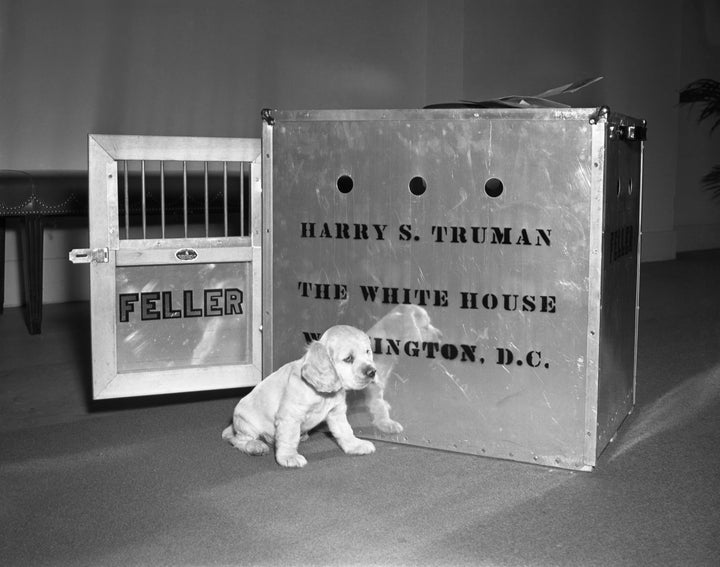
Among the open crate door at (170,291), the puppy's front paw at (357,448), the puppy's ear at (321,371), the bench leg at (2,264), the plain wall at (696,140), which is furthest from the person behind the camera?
the plain wall at (696,140)

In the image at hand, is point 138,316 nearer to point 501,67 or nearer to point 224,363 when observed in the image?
point 224,363

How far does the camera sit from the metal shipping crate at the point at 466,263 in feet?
9.12

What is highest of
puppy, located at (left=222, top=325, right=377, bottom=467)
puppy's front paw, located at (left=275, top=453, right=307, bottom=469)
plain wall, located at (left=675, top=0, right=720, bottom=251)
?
plain wall, located at (left=675, top=0, right=720, bottom=251)

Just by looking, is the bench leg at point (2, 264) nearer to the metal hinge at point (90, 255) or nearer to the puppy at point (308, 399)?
the metal hinge at point (90, 255)

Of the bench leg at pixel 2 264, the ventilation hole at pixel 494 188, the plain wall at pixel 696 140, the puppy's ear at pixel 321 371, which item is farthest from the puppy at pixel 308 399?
the plain wall at pixel 696 140

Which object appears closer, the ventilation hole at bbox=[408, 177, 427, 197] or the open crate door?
the ventilation hole at bbox=[408, 177, 427, 197]

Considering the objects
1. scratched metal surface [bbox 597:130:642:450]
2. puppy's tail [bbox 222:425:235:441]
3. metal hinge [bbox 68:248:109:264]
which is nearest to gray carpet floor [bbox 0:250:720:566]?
puppy's tail [bbox 222:425:235:441]

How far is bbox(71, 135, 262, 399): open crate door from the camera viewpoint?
10.6 feet

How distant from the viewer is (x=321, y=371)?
8.99 feet

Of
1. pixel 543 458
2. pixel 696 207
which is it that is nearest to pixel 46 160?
pixel 543 458

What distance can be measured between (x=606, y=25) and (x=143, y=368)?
6701mm

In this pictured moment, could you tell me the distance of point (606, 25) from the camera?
8750 millimetres

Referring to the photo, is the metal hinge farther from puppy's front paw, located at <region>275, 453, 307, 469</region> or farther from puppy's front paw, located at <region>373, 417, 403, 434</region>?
puppy's front paw, located at <region>373, 417, 403, 434</region>

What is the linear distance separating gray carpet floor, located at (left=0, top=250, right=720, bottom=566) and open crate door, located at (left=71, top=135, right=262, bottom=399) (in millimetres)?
180
